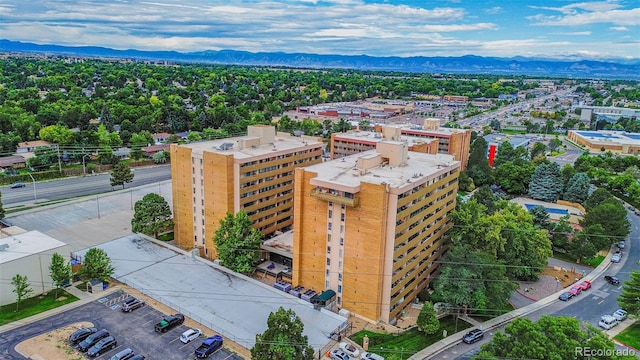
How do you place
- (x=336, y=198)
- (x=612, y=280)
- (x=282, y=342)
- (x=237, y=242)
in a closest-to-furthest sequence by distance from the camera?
(x=282, y=342) < (x=336, y=198) < (x=237, y=242) < (x=612, y=280)

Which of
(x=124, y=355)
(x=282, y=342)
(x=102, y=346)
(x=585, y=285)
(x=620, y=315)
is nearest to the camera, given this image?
(x=282, y=342)

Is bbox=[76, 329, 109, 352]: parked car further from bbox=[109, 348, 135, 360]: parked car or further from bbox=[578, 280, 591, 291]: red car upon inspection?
bbox=[578, 280, 591, 291]: red car

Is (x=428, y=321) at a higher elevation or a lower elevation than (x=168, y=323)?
higher

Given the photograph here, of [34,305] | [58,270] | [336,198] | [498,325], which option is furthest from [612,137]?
[34,305]

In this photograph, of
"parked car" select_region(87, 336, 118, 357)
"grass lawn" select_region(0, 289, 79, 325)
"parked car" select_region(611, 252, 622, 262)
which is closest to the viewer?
"parked car" select_region(87, 336, 118, 357)

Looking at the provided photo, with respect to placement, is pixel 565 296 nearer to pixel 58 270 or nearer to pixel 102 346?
pixel 102 346

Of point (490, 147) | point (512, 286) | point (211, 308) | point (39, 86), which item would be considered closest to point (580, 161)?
point (490, 147)

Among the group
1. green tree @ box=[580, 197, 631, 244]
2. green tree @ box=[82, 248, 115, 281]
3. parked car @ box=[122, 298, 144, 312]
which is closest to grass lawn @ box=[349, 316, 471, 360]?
parked car @ box=[122, 298, 144, 312]
